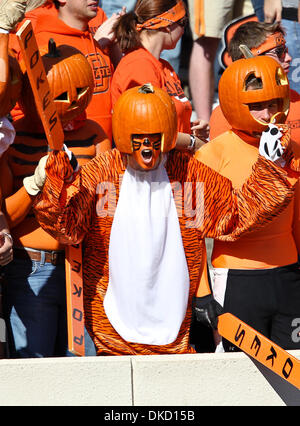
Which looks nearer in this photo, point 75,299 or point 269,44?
point 75,299

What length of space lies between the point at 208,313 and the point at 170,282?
0.23 meters

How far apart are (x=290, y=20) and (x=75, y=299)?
9.94ft

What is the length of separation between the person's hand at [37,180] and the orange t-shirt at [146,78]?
937 millimetres

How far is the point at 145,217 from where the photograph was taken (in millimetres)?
3053

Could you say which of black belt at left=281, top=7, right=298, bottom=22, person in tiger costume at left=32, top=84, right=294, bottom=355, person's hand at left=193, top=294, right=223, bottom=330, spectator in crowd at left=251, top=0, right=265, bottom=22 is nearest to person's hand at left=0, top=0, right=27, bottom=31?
person in tiger costume at left=32, top=84, right=294, bottom=355

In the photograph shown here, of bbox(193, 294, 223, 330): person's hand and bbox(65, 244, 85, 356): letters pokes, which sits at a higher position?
bbox(65, 244, 85, 356): letters pokes

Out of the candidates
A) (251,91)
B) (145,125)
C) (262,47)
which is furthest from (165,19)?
(145,125)

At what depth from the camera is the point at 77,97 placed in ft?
10.9

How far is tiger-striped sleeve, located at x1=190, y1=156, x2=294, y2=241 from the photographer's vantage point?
312cm

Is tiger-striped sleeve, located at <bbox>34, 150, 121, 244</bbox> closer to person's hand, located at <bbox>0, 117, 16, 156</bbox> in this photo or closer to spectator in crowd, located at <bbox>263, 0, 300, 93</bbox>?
person's hand, located at <bbox>0, 117, 16, 156</bbox>

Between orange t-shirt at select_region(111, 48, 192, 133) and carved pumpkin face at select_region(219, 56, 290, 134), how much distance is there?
577 mm

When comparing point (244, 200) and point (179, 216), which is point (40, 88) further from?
point (244, 200)
